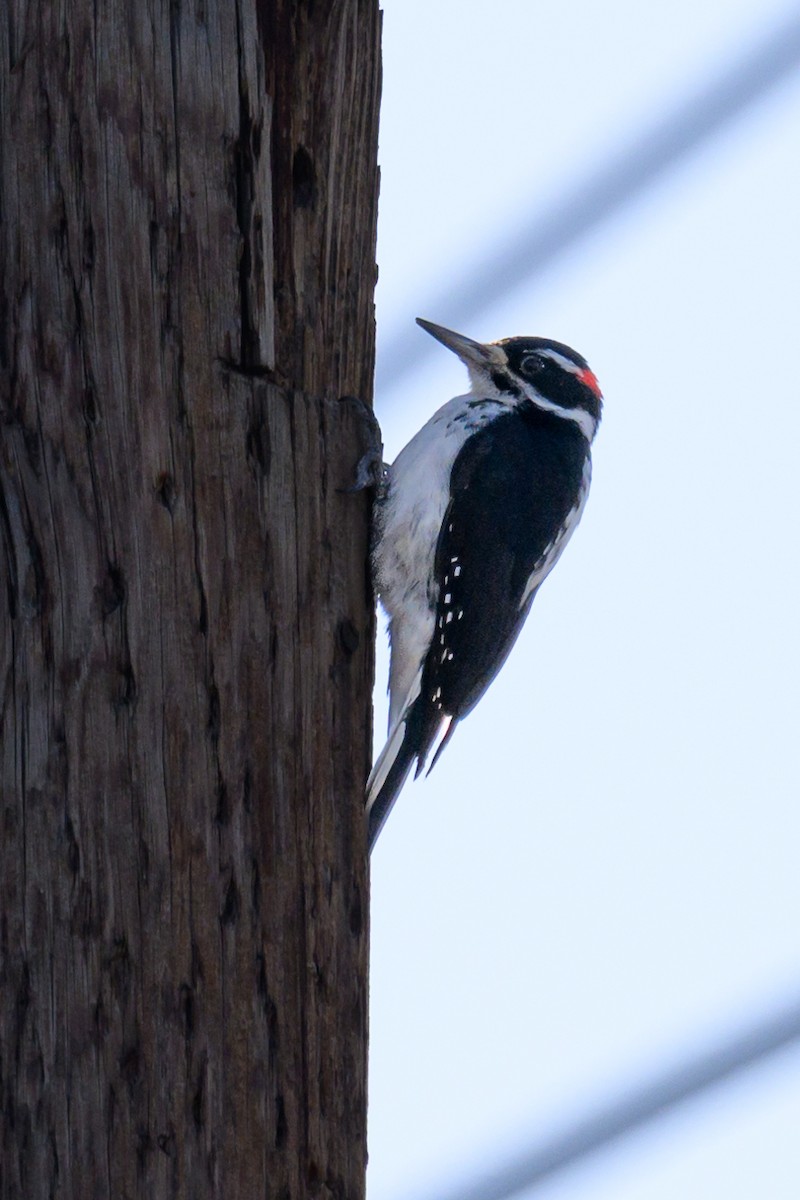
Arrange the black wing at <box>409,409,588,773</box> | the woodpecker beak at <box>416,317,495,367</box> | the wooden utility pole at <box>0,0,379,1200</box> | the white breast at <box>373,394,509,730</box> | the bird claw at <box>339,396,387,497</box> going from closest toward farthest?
the wooden utility pole at <box>0,0,379,1200</box> → the bird claw at <box>339,396,387,497</box> → the white breast at <box>373,394,509,730</box> → the black wing at <box>409,409,588,773</box> → the woodpecker beak at <box>416,317,495,367</box>

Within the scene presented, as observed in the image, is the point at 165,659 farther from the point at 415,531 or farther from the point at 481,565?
the point at 481,565

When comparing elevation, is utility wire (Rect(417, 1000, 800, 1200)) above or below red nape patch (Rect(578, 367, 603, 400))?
below

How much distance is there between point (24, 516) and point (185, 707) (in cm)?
35

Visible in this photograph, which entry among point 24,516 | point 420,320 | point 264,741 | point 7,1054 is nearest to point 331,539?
point 264,741

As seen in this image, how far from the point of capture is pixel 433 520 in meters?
3.41

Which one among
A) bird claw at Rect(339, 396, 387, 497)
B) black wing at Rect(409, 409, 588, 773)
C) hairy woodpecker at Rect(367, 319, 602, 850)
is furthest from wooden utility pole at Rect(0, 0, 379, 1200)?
black wing at Rect(409, 409, 588, 773)

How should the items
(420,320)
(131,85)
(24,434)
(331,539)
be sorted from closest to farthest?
(24,434) → (131,85) → (331,539) → (420,320)

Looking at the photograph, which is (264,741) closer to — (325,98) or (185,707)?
(185,707)

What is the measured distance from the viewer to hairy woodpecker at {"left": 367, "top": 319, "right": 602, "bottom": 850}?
3334mm

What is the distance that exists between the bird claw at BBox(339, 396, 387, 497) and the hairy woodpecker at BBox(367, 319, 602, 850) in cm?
48

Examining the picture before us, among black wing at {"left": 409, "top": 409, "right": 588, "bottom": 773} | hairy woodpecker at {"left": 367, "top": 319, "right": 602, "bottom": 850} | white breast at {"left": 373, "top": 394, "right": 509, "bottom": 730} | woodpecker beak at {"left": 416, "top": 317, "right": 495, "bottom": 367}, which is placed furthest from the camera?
woodpecker beak at {"left": 416, "top": 317, "right": 495, "bottom": 367}

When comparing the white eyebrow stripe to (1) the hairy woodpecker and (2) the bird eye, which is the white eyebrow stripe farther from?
(1) the hairy woodpecker

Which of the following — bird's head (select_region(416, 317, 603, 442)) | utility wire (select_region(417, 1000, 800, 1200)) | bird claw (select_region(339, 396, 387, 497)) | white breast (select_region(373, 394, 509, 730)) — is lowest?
utility wire (select_region(417, 1000, 800, 1200))

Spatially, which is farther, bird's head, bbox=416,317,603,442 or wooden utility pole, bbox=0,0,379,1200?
bird's head, bbox=416,317,603,442
